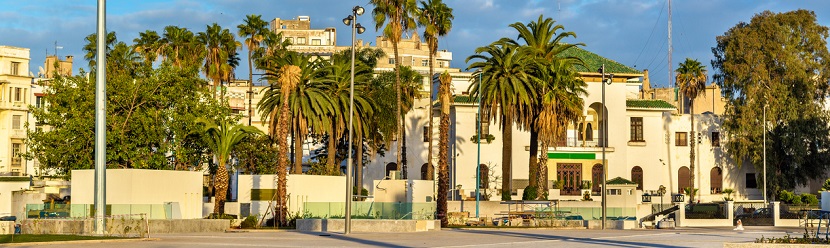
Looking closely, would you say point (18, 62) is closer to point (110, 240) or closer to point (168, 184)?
point (168, 184)

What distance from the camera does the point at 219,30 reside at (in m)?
80.8

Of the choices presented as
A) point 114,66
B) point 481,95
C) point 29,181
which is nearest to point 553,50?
point 481,95

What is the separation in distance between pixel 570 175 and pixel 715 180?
12.3 metres

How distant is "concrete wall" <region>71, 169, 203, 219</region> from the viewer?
46031mm

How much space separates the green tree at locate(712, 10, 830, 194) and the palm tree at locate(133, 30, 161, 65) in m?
41.1

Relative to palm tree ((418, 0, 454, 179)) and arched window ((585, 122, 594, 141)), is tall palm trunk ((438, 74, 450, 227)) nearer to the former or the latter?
palm tree ((418, 0, 454, 179))

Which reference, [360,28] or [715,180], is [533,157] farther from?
[360,28]

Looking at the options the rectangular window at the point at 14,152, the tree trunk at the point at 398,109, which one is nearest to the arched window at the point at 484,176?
the tree trunk at the point at 398,109

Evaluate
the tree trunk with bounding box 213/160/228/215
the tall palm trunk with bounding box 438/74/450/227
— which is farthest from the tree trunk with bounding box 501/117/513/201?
the tree trunk with bounding box 213/160/228/215

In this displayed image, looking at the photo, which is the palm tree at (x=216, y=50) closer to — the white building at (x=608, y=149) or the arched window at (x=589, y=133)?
the white building at (x=608, y=149)

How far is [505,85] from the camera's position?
6906 centimetres

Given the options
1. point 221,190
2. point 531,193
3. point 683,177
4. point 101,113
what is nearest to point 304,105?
point 221,190

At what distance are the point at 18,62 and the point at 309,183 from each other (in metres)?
41.6

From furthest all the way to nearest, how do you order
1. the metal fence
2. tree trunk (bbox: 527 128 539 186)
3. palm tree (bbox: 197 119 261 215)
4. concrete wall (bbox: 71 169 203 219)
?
tree trunk (bbox: 527 128 539 186)
palm tree (bbox: 197 119 261 215)
the metal fence
concrete wall (bbox: 71 169 203 219)
